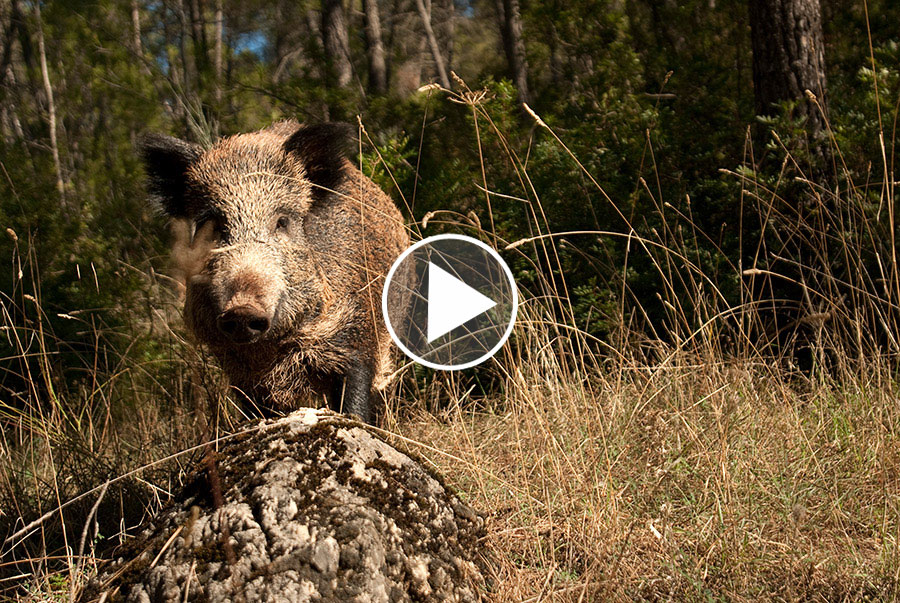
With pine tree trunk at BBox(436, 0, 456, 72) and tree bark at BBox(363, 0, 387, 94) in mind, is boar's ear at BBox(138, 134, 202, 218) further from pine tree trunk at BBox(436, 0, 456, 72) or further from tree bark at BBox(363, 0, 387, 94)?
pine tree trunk at BBox(436, 0, 456, 72)

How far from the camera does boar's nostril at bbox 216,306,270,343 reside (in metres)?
3.21

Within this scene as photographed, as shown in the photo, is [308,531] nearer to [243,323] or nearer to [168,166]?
[243,323]

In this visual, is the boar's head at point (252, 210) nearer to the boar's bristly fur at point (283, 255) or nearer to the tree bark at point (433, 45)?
the boar's bristly fur at point (283, 255)

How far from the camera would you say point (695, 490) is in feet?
9.51

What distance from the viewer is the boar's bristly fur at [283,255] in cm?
374

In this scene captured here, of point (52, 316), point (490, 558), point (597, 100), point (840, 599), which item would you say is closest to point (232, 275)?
point (490, 558)

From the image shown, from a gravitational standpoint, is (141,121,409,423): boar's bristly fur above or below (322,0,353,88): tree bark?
below

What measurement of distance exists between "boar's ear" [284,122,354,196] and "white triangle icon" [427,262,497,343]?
69 cm

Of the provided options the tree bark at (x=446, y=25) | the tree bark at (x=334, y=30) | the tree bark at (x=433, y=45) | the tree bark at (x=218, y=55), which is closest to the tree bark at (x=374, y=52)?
the tree bark at (x=334, y=30)

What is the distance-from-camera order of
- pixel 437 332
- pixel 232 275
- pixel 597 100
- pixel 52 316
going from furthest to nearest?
pixel 52 316 < pixel 597 100 < pixel 437 332 < pixel 232 275

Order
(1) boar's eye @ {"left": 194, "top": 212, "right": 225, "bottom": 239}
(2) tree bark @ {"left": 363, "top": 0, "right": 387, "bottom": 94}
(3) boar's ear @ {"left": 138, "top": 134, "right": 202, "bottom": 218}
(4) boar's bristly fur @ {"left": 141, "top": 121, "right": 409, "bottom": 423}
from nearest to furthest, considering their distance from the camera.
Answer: (4) boar's bristly fur @ {"left": 141, "top": 121, "right": 409, "bottom": 423}
(1) boar's eye @ {"left": 194, "top": 212, "right": 225, "bottom": 239}
(3) boar's ear @ {"left": 138, "top": 134, "right": 202, "bottom": 218}
(2) tree bark @ {"left": 363, "top": 0, "right": 387, "bottom": 94}

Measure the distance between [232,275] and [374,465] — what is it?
4.74 ft

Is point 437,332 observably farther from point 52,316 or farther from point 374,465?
point 52,316

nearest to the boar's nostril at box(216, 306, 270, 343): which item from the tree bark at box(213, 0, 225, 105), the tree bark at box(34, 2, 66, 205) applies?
the tree bark at box(213, 0, 225, 105)
